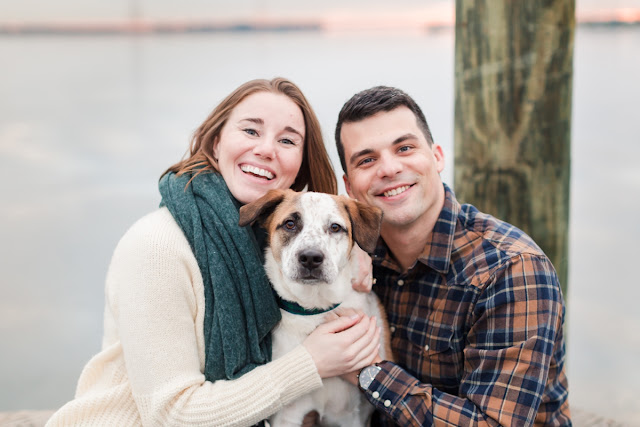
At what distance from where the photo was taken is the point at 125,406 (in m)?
2.22

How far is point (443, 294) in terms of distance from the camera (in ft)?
7.71

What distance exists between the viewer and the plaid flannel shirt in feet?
6.73

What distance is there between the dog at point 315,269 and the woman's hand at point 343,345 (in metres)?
0.11

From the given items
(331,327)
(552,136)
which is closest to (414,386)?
(331,327)

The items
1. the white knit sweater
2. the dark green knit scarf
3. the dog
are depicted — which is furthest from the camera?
the dog

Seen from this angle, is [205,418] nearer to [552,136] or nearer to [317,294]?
[317,294]

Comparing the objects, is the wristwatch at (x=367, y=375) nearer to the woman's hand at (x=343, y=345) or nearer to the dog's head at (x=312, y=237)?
the woman's hand at (x=343, y=345)

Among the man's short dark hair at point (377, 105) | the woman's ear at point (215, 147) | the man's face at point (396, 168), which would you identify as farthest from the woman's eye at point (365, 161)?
the woman's ear at point (215, 147)

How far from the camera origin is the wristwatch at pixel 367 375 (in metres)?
2.26

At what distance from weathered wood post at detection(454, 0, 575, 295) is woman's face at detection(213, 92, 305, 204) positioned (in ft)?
2.83

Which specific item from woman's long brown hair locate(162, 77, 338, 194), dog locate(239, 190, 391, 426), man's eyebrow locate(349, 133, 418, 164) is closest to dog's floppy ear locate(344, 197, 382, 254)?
dog locate(239, 190, 391, 426)

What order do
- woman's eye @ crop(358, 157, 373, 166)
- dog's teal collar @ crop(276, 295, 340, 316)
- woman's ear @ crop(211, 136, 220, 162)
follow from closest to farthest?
dog's teal collar @ crop(276, 295, 340, 316), woman's eye @ crop(358, 157, 373, 166), woman's ear @ crop(211, 136, 220, 162)

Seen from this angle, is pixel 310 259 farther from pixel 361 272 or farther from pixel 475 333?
pixel 475 333

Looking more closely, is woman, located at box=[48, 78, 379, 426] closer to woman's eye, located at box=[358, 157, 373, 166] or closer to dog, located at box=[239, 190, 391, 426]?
dog, located at box=[239, 190, 391, 426]
